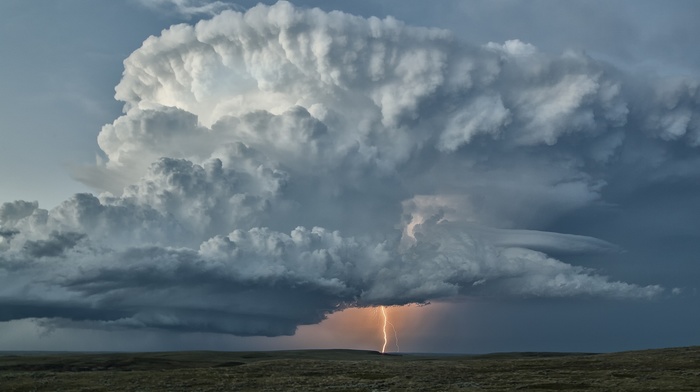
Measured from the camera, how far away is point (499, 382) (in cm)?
8894

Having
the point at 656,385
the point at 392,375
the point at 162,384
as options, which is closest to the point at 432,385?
the point at 392,375

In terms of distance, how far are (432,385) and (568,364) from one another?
47.3 m

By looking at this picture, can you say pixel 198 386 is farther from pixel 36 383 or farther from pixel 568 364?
pixel 568 364

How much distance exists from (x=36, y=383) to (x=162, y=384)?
63.4 feet

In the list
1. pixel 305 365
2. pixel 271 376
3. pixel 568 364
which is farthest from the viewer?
pixel 305 365

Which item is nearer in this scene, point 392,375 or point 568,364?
point 392,375

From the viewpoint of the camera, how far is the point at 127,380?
97.9 m

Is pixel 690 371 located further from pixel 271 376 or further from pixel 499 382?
pixel 271 376

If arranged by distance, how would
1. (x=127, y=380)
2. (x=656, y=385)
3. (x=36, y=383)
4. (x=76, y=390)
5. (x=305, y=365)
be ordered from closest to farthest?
(x=656, y=385) → (x=76, y=390) → (x=36, y=383) → (x=127, y=380) → (x=305, y=365)

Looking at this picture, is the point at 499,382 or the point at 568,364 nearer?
the point at 499,382

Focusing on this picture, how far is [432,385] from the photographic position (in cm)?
8544

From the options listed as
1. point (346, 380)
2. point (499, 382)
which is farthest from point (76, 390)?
point (499, 382)

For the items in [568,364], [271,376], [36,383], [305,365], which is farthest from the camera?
[305,365]

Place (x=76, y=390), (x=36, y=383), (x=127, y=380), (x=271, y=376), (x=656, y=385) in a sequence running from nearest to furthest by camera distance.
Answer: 1. (x=656, y=385)
2. (x=76, y=390)
3. (x=36, y=383)
4. (x=127, y=380)
5. (x=271, y=376)
